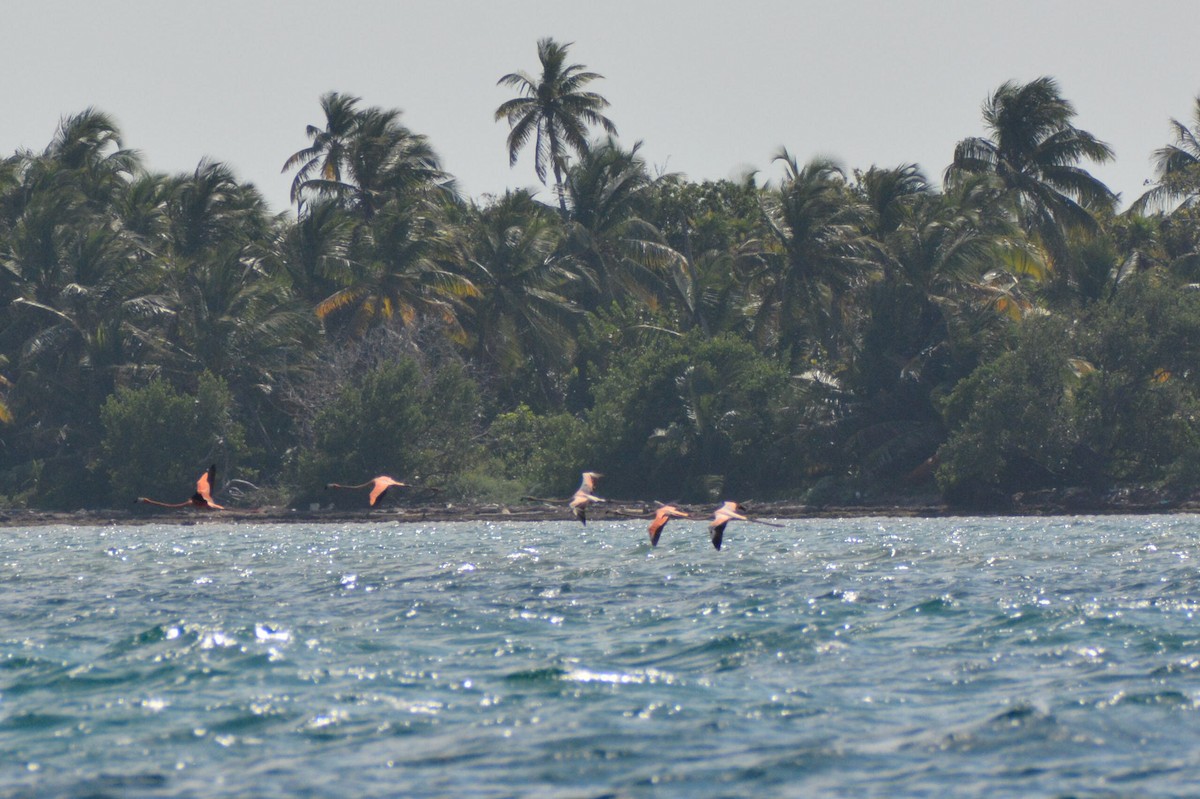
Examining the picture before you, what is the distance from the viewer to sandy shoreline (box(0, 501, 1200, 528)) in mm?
43125

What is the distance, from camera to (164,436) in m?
46.6

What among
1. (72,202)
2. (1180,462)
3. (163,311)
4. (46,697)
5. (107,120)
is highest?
(107,120)

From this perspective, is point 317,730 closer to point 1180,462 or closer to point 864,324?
point 1180,462

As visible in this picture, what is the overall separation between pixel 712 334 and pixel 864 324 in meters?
5.40

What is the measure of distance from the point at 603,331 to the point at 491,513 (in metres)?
10.0

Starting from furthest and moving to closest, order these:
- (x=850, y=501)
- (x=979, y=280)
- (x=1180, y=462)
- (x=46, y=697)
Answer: (x=979, y=280) < (x=850, y=501) < (x=1180, y=462) < (x=46, y=697)

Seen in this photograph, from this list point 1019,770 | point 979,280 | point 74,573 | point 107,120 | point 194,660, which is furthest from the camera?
point 107,120

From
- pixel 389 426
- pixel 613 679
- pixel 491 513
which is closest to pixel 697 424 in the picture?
pixel 491 513

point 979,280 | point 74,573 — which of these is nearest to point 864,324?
point 979,280

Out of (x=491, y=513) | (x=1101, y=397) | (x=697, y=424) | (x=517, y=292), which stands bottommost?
(x=491, y=513)

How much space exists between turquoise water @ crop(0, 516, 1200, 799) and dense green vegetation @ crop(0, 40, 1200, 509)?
19391 millimetres

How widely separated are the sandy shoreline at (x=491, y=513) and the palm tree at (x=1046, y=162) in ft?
37.6

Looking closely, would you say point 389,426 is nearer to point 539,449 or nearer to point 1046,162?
point 539,449

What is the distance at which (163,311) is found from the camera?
4903cm
